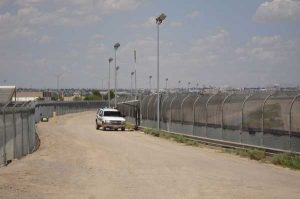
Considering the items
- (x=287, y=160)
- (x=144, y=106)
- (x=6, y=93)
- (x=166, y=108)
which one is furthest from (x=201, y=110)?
(x=6, y=93)

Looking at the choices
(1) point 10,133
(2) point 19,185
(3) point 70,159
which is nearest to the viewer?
(2) point 19,185

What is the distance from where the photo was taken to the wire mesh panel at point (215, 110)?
30.1 m

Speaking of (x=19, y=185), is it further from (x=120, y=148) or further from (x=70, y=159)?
(x=120, y=148)

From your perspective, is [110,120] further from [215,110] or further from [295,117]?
[295,117]

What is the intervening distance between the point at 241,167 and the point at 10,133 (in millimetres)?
8392

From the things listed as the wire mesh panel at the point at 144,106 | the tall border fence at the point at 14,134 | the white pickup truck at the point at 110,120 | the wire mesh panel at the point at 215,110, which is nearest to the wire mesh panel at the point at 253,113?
the wire mesh panel at the point at 215,110

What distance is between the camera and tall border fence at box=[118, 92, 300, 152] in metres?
22.5

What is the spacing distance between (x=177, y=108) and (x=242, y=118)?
1202cm

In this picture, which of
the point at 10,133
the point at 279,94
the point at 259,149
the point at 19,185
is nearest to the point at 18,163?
the point at 10,133

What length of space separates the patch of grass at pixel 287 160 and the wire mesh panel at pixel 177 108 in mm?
17222

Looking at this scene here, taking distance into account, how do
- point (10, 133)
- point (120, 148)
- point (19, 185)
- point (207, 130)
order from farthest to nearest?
point (207, 130) → point (120, 148) → point (10, 133) → point (19, 185)

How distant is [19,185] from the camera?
14.3 meters

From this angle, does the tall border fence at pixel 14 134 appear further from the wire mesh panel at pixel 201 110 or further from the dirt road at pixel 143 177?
the wire mesh panel at pixel 201 110

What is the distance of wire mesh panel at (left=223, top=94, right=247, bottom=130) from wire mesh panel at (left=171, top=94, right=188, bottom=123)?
29.6 feet
